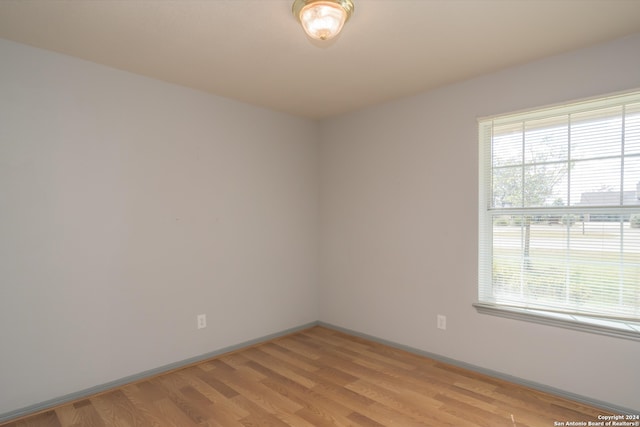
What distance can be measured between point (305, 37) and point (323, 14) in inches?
20.1

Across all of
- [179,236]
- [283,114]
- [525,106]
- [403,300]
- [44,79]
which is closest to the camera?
[44,79]

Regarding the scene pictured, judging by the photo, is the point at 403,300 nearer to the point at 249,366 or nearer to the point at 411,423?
the point at 411,423

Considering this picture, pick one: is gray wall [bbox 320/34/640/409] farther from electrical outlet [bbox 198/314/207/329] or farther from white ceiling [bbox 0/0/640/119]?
electrical outlet [bbox 198/314/207/329]

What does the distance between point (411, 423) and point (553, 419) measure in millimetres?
912

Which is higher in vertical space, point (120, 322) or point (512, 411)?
point (120, 322)

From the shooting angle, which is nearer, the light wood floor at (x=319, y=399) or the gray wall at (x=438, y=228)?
the light wood floor at (x=319, y=399)

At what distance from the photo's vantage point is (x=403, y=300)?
3361 millimetres

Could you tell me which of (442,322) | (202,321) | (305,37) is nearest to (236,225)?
(202,321)

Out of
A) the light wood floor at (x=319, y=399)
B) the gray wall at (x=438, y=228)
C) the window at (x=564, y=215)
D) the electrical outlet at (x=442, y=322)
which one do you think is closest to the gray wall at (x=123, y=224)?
the light wood floor at (x=319, y=399)

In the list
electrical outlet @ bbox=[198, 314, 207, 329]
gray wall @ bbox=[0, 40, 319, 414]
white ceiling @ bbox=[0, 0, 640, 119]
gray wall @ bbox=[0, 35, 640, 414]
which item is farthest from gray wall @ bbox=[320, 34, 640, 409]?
electrical outlet @ bbox=[198, 314, 207, 329]


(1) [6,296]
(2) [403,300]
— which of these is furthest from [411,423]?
(1) [6,296]

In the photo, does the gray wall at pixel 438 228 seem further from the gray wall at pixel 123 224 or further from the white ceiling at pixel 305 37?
the gray wall at pixel 123 224

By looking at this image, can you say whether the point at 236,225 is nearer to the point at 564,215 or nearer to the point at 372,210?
the point at 372,210

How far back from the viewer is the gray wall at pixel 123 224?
2291mm
